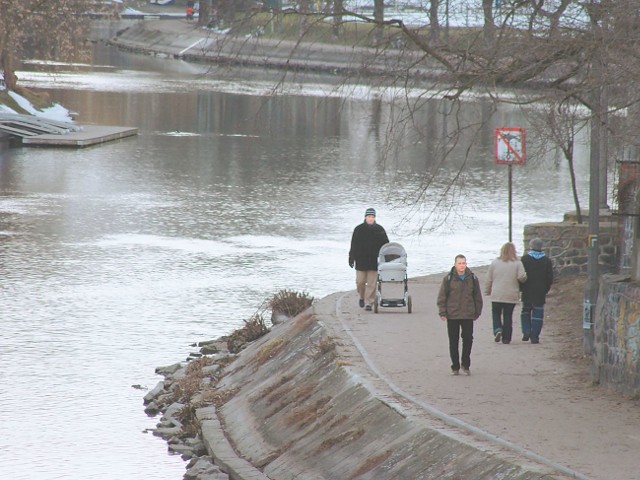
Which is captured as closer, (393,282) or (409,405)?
(409,405)

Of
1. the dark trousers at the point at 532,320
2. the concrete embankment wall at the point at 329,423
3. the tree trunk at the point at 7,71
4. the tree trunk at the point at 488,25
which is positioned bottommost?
the concrete embankment wall at the point at 329,423

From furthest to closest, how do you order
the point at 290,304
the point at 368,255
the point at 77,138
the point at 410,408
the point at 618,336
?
the point at 77,138 → the point at 290,304 → the point at 368,255 → the point at 618,336 → the point at 410,408

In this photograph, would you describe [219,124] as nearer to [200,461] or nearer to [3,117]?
[3,117]

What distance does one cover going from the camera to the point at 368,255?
19062mm

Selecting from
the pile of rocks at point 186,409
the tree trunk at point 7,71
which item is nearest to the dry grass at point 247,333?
the pile of rocks at point 186,409

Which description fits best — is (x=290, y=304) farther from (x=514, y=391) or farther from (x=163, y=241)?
(x=163, y=241)

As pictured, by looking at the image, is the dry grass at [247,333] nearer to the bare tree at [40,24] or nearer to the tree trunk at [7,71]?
the bare tree at [40,24]

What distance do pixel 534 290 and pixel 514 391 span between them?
293 cm

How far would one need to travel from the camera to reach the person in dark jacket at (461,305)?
47.9 ft

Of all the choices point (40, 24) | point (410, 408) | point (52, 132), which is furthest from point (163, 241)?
point (40, 24)

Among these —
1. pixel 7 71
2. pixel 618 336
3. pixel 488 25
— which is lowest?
pixel 618 336

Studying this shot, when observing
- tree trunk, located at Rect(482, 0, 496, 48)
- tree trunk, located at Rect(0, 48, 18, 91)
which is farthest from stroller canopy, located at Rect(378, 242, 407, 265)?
tree trunk, located at Rect(0, 48, 18, 91)

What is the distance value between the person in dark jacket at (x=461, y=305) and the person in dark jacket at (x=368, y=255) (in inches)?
172

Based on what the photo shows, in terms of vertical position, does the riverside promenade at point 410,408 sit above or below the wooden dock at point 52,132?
below
